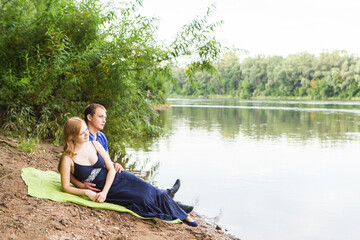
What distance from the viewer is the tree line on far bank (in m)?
76.4

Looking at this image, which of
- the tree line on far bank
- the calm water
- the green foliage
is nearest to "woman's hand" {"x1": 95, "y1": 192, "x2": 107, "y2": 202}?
the calm water

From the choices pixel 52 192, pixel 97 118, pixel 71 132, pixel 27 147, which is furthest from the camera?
pixel 27 147

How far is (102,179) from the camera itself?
4211mm

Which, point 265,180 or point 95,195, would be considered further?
point 265,180

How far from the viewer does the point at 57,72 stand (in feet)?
25.1

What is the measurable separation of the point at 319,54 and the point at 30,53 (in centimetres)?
9148

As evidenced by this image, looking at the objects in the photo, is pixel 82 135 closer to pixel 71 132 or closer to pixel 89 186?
A: pixel 71 132

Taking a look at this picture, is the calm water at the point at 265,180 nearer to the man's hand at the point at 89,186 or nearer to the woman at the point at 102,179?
the woman at the point at 102,179

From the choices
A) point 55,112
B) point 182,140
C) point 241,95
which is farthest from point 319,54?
point 55,112

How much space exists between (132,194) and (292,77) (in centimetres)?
8459

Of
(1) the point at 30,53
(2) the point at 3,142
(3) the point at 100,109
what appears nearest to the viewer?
(3) the point at 100,109

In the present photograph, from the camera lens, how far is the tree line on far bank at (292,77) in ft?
251

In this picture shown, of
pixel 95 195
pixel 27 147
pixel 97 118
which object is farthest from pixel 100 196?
pixel 27 147

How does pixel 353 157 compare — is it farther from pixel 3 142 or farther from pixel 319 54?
pixel 319 54
